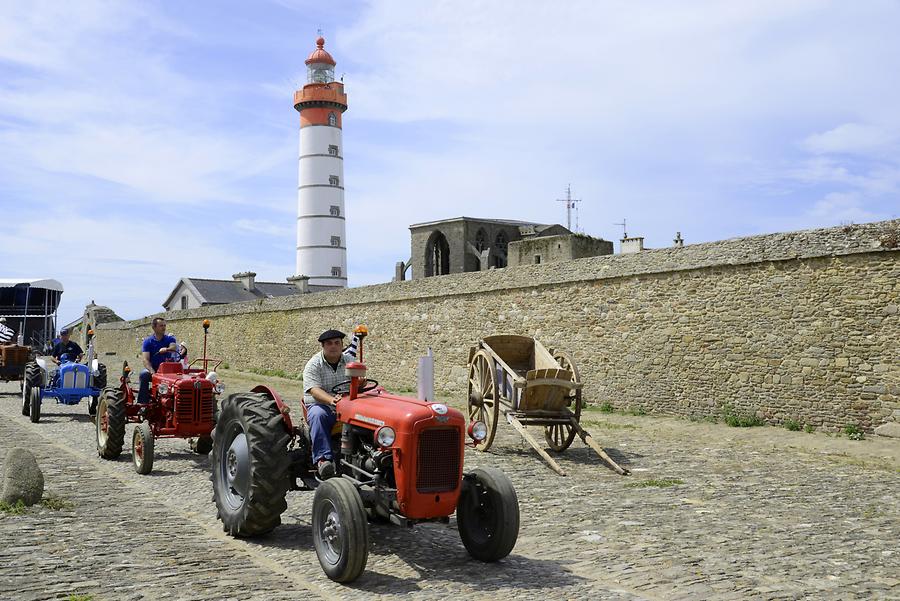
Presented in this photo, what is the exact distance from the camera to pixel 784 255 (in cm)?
1279

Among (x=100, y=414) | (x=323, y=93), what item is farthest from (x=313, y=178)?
(x=100, y=414)

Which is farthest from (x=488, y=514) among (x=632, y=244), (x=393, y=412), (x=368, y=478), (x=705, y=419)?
(x=632, y=244)

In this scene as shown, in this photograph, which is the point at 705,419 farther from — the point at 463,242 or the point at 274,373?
the point at 463,242

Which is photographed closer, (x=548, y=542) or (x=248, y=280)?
(x=548, y=542)

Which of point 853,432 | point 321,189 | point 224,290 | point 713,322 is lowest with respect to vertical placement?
point 853,432

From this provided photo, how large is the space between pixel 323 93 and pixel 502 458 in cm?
4296

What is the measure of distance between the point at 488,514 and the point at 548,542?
0.98m

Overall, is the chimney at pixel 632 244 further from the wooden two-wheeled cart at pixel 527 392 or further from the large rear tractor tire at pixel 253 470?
the large rear tractor tire at pixel 253 470

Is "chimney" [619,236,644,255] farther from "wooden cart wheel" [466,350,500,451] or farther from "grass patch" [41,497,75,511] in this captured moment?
"grass patch" [41,497,75,511]

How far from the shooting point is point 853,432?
11703 mm

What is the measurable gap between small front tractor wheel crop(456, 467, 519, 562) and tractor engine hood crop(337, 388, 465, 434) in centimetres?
50

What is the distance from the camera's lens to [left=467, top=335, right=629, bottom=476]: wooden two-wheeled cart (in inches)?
401

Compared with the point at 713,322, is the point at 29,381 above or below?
below

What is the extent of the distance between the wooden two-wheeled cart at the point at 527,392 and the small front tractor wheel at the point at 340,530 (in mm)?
4504
